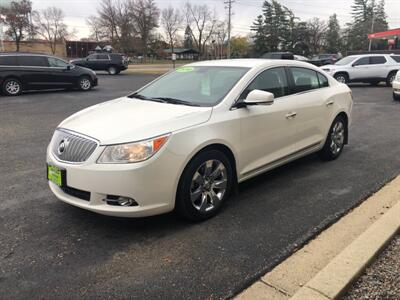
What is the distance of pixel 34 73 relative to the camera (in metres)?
14.5

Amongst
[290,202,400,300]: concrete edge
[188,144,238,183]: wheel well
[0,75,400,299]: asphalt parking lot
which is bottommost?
[0,75,400,299]: asphalt parking lot

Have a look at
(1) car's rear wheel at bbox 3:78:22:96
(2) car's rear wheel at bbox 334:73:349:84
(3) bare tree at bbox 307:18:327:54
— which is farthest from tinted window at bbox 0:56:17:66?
(3) bare tree at bbox 307:18:327:54

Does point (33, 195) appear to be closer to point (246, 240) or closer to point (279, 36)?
point (246, 240)

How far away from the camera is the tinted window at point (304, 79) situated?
499 cm

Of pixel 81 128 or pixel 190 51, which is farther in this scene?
pixel 190 51

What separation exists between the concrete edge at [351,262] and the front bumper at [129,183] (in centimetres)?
140

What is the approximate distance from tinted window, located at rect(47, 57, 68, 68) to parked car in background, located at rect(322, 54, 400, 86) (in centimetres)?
1175

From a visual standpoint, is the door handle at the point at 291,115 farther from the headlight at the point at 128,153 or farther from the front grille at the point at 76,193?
the front grille at the point at 76,193

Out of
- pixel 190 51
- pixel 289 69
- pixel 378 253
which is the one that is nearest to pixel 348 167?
pixel 289 69

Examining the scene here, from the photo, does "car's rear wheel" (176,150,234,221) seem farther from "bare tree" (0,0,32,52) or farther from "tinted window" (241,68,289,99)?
"bare tree" (0,0,32,52)

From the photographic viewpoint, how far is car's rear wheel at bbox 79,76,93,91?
1608 centimetres

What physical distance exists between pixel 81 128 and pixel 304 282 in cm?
238

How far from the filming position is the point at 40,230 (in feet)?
11.7

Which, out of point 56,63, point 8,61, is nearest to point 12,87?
point 8,61
